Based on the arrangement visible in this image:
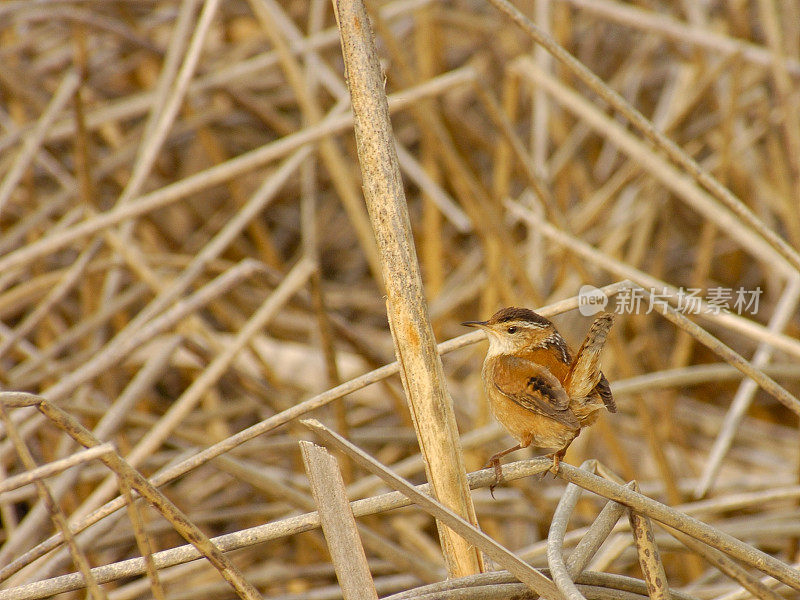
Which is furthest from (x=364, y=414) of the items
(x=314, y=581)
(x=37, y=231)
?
(x=37, y=231)

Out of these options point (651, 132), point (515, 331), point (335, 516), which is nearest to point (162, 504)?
point (335, 516)

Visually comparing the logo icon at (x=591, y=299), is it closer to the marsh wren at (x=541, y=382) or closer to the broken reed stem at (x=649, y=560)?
the marsh wren at (x=541, y=382)

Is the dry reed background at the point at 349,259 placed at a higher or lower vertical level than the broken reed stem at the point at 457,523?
higher

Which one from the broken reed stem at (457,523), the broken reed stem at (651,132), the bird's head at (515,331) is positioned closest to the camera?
the broken reed stem at (457,523)

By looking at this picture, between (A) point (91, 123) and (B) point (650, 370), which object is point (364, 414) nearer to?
(B) point (650, 370)

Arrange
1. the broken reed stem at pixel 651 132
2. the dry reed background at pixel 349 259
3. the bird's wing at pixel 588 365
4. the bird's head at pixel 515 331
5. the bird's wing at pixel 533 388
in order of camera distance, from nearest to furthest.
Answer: the bird's wing at pixel 588 365
the bird's wing at pixel 533 388
the broken reed stem at pixel 651 132
the bird's head at pixel 515 331
the dry reed background at pixel 349 259

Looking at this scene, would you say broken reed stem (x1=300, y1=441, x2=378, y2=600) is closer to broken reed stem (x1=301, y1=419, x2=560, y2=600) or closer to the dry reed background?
broken reed stem (x1=301, y1=419, x2=560, y2=600)

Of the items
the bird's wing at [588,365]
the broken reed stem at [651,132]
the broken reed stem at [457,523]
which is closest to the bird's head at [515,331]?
the bird's wing at [588,365]

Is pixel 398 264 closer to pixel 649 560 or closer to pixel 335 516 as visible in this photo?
pixel 335 516
